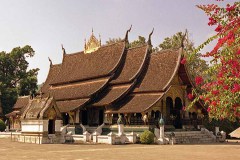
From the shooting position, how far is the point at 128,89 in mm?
30344

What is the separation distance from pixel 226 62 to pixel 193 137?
19213 millimetres

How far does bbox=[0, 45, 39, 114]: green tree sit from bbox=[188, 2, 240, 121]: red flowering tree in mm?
47893

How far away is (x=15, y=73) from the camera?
57.8 metres

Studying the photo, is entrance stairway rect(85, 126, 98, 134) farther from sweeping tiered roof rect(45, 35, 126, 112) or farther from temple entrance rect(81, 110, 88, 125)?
sweeping tiered roof rect(45, 35, 126, 112)

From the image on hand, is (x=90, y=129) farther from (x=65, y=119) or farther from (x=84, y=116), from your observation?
(x=65, y=119)

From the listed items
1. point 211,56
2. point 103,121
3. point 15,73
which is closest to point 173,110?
point 103,121

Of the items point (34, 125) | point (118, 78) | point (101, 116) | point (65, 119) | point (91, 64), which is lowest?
point (34, 125)

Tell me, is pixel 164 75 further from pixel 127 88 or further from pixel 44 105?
pixel 44 105

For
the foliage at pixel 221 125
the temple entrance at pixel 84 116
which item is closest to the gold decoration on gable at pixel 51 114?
the temple entrance at pixel 84 116

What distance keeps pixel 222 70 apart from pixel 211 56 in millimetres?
585

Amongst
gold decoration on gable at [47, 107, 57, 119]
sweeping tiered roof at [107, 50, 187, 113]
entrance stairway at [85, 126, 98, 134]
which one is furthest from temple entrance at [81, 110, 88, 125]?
gold decoration on gable at [47, 107, 57, 119]

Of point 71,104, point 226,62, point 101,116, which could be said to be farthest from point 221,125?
point 226,62

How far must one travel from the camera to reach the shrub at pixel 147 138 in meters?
24.9

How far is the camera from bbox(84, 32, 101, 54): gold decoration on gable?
3897 centimetres
